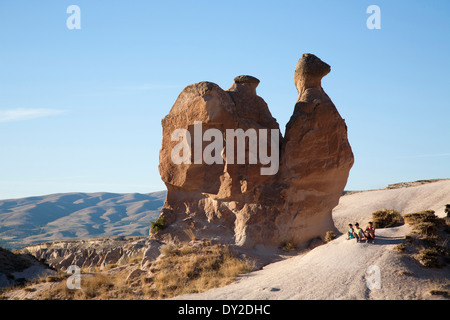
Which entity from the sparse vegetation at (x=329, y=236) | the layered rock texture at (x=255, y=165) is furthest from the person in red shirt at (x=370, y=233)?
the layered rock texture at (x=255, y=165)

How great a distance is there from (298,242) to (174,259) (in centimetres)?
484

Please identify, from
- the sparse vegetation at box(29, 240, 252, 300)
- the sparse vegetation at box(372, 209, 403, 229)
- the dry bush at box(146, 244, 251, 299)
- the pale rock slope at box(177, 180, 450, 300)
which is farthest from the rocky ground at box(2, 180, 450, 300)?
the sparse vegetation at box(372, 209, 403, 229)

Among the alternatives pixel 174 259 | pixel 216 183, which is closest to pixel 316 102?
pixel 216 183

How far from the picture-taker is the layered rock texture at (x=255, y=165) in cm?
1723

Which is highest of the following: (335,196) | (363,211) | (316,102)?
(316,102)

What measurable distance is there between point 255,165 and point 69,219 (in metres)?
151

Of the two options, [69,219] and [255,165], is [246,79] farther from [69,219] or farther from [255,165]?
[69,219]

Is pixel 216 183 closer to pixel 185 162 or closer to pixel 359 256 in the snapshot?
pixel 185 162

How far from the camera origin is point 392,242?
1388 centimetres

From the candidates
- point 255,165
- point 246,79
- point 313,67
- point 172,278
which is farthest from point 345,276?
point 246,79

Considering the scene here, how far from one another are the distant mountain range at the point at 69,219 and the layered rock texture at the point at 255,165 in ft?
326

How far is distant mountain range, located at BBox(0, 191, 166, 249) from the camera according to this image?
4919 inches

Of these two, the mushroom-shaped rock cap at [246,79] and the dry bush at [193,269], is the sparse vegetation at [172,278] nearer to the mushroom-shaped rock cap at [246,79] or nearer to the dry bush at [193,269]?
the dry bush at [193,269]

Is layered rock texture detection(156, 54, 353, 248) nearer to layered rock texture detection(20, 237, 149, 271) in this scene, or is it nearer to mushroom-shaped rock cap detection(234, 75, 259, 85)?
mushroom-shaped rock cap detection(234, 75, 259, 85)
